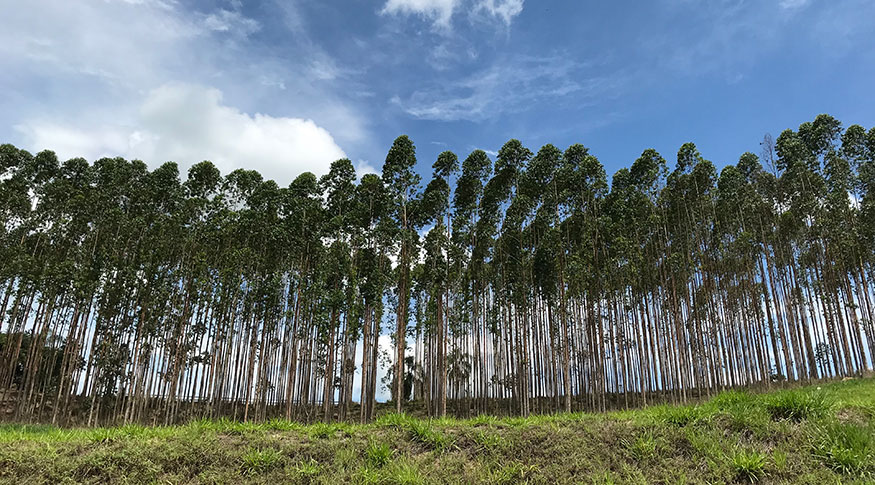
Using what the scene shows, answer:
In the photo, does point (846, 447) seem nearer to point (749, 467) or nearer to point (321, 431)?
point (749, 467)

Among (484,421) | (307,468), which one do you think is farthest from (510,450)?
(307,468)

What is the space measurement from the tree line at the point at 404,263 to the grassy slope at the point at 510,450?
12947 mm

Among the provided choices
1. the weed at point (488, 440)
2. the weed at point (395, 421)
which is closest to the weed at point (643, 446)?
the weed at point (488, 440)

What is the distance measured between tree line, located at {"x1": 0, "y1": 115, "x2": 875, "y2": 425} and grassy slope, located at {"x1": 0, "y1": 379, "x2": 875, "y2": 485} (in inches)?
510

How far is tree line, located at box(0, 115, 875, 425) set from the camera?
2020 cm

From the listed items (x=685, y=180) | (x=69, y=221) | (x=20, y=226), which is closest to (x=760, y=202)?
(x=685, y=180)

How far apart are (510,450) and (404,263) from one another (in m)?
13.9

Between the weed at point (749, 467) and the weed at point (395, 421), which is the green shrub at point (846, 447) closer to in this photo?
the weed at point (749, 467)

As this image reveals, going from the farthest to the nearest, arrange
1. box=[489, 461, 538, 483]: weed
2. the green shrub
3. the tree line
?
1. the tree line
2. box=[489, 461, 538, 483]: weed
3. the green shrub

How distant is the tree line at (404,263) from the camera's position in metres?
20.2

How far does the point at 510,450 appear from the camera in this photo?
6492 mm

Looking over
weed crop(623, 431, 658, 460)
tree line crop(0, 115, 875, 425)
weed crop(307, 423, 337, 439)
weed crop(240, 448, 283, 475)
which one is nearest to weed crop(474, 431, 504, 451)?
weed crop(623, 431, 658, 460)

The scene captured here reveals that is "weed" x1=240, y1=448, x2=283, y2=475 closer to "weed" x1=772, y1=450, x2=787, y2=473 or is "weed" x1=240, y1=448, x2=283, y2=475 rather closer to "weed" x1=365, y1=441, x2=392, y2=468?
"weed" x1=365, y1=441, x2=392, y2=468

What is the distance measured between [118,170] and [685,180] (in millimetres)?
25756
